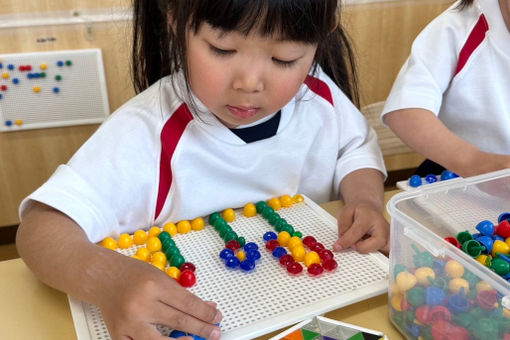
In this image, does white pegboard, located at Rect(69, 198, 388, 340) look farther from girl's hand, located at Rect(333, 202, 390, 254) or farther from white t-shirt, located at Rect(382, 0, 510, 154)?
white t-shirt, located at Rect(382, 0, 510, 154)

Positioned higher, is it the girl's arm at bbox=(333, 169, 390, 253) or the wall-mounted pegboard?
the girl's arm at bbox=(333, 169, 390, 253)

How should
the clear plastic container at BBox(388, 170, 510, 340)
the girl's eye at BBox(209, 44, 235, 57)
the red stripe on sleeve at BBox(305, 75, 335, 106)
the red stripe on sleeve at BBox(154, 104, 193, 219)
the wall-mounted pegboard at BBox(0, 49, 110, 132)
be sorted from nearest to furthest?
the clear plastic container at BBox(388, 170, 510, 340), the girl's eye at BBox(209, 44, 235, 57), the red stripe on sleeve at BBox(154, 104, 193, 219), the red stripe on sleeve at BBox(305, 75, 335, 106), the wall-mounted pegboard at BBox(0, 49, 110, 132)

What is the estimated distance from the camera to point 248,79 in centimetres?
63

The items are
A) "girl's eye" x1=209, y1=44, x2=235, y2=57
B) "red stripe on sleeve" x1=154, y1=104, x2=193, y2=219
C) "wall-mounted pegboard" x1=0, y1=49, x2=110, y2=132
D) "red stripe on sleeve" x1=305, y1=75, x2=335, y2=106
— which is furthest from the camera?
"wall-mounted pegboard" x1=0, y1=49, x2=110, y2=132

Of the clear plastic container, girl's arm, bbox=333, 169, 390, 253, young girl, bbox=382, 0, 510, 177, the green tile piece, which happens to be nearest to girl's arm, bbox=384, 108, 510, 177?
young girl, bbox=382, 0, 510, 177

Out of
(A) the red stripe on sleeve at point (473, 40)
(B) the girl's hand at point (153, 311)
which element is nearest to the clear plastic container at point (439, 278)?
(B) the girl's hand at point (153, 311)

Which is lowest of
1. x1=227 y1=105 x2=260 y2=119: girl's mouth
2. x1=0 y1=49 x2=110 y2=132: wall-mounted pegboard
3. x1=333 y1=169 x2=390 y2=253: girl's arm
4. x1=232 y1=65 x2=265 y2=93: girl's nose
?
x1=0 y1=49 x2=110 y2=132: wall-mounted pegboard

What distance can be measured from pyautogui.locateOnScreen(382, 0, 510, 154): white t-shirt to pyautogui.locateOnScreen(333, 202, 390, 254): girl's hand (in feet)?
1.01

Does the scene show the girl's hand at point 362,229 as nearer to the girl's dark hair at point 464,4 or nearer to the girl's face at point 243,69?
Answer: the girl's face at point 243,69

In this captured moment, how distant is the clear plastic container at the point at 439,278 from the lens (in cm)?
43

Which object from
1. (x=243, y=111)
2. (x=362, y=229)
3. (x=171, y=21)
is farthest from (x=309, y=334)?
(x=171, y=21)

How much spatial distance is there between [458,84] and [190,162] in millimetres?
617

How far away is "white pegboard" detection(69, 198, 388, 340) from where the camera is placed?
54cm

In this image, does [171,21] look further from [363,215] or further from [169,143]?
[363,215]
